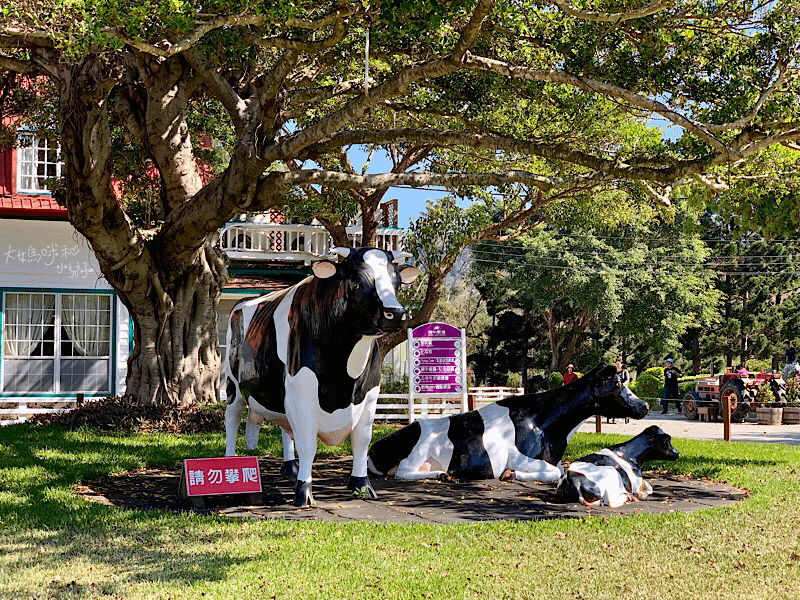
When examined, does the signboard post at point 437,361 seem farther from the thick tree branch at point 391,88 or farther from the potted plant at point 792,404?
the potted plant at point 792,404

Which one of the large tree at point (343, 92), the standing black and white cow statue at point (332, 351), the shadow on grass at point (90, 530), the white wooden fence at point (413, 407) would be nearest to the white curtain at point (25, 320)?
the large tree at point (343, 92)

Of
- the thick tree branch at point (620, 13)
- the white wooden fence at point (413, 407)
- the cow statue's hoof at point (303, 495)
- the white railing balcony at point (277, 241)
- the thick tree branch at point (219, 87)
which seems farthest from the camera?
the white railing balcony at point (277, 241)

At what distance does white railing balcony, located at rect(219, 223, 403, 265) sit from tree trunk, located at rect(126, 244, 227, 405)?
8.54m

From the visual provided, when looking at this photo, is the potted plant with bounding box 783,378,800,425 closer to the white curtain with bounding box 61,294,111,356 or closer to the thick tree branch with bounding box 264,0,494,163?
the thick tree branch with bounding box 264,0,494,163

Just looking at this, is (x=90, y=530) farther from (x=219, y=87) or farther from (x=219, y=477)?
(x=219, y=87)

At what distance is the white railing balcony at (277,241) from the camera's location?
26.0 metres

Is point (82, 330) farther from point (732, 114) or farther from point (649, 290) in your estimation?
point (649, 290)

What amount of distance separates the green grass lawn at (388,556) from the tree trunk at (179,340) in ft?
24.5

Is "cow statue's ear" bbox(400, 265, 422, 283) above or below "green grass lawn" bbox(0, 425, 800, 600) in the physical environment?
above

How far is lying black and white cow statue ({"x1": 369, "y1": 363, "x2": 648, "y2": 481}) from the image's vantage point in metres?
10.1

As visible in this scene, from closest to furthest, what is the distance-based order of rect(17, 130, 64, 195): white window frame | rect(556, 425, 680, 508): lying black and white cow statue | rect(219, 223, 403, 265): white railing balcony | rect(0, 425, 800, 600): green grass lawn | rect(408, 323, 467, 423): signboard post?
rect(0, 425, 800, 600): green grass lawn
rect(556, 425, 680, 508): lying black and white cow statue
rect(408, 323, 467, 423): signboard post
rect(17, 130, 64, 195): white window frame
rect(219, 223, 403, 265): white railing balcony

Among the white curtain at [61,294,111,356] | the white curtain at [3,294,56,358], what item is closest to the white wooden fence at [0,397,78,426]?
the white curtain at [3,294,56,358]

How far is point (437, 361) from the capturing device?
17.5m

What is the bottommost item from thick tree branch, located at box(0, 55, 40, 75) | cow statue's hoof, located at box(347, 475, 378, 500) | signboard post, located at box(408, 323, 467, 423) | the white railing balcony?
cow statue's hoof, located at box(347, 475, 378, 500)
